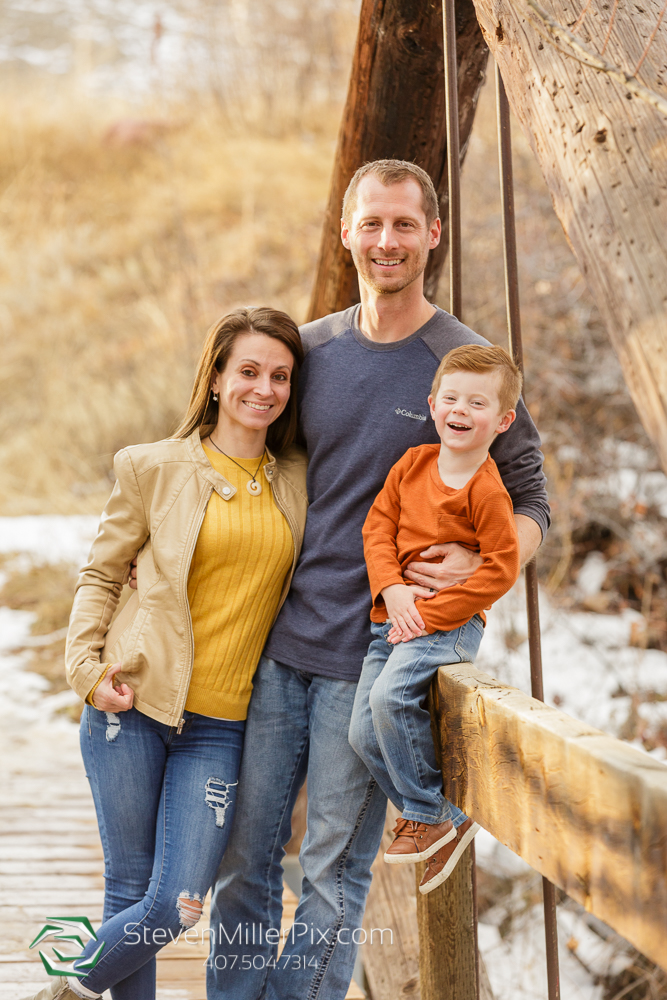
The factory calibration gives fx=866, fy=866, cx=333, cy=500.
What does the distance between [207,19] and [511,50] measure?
1482 centimetres

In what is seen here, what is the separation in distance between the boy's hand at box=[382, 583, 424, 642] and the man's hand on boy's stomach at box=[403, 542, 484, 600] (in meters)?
0.02

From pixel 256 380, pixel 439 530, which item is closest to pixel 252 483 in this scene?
pixel 256 380

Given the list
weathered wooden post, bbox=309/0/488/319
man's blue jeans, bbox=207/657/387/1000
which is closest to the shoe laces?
man's blue jeans, bbox=207/657/387/1000

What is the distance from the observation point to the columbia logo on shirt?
1.94 m

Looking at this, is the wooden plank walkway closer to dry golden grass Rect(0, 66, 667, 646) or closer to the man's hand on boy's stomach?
the man's hand on boy's stomach

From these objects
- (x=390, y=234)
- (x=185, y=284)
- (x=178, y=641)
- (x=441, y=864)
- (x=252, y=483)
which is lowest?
(x=441, y=864)

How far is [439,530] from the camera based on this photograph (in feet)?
5.77

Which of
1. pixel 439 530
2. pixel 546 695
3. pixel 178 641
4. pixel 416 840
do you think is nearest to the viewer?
pixel 416 840

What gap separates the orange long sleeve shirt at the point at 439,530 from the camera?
5.53 ft

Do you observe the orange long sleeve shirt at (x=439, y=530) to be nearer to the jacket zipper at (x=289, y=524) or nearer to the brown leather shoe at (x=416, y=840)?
the jacket zipper at (x=289, y=524)

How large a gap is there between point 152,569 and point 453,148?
124 centimetres

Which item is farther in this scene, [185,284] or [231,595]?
[185,284]

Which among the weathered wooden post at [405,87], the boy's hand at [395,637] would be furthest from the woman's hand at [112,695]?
the weathered wooden post at [405,87]

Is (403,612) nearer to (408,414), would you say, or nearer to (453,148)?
(408,414)
